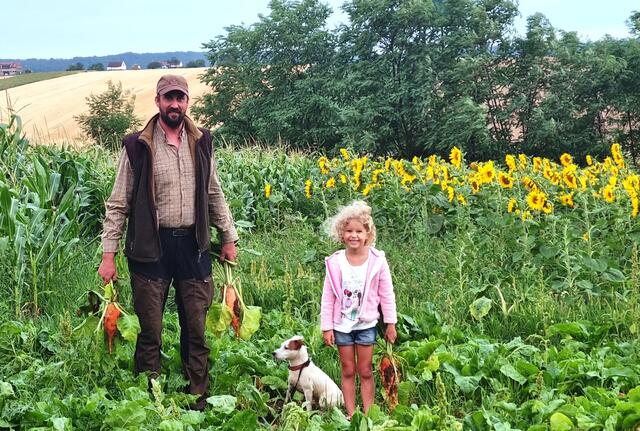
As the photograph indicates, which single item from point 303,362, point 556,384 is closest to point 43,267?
point 303,362

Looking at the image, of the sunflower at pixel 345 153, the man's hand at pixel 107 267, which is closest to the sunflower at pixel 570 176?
the sunflower at pixel 345 153

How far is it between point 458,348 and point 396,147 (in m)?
27.2

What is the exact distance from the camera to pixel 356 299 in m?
3.54

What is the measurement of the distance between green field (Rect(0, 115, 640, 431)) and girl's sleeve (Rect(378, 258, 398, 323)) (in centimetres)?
32

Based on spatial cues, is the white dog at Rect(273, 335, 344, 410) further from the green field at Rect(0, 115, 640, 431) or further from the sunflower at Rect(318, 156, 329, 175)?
the sunflower at Rect(318, 156, 329, 175)

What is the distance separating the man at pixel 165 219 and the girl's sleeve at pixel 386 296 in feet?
2.89

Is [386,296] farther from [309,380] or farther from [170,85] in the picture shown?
[170,85]

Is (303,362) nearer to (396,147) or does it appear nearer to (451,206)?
(451,206)

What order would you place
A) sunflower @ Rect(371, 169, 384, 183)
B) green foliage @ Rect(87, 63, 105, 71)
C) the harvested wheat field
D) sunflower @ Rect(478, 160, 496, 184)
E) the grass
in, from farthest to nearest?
green foliage @ Rect(87, 63, 105, 71) → the grass → the harvested wheat field → sunflower @ Rect(371, 169, 384, 183) → sunflower @ Rect(478, 160, 496, 184)

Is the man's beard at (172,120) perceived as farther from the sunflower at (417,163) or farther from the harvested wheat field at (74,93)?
the harvested wheat field at (74,93)

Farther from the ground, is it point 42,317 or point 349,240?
point 349,240

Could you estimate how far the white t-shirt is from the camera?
354 cm

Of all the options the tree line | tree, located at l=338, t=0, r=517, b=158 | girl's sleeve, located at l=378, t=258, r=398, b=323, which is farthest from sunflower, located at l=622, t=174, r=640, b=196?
tree, located at l=338, t=0, r=517, b=158

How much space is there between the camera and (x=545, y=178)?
665cm
